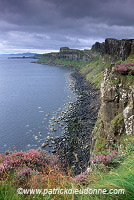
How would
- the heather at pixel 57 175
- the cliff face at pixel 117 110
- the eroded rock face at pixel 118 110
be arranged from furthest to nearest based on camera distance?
the cliff face at pixel 117 110 < the eroded rock face at pixel 118 110 < the heather at pixel 57 175

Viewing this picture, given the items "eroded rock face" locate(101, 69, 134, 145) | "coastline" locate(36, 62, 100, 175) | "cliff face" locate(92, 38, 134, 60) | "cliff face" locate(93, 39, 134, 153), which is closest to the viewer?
"eroded rock face" locate(101, 69, 134, 145)

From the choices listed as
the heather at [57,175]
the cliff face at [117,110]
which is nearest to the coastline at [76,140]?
the cliff face at [117,110]

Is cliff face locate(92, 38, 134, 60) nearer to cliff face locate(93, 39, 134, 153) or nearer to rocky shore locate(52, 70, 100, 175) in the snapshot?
rocky shore locate(52, 70, 100, 175)

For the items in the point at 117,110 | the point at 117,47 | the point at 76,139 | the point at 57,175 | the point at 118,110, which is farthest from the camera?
the point at 117,47

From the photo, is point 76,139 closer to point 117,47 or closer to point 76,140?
point 76,140

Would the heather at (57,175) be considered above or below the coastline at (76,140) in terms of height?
above

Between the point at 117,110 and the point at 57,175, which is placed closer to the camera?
the point at 57,175

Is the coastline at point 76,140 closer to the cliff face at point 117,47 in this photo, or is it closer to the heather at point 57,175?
the heather at point 57,175

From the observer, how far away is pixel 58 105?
198 feet

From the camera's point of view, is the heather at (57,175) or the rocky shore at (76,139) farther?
the rocky shore at (76,139)

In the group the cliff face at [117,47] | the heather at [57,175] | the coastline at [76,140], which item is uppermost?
the cliff face at [117,47]

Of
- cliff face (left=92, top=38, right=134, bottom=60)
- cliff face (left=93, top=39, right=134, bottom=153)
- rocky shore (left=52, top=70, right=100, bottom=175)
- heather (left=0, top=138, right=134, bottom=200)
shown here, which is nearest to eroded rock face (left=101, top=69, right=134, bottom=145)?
cliff face (left=93, top=39, right=134, bottom=153)

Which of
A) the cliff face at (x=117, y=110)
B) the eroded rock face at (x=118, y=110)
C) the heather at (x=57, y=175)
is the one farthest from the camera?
the cliff face at (x=117, y=110)

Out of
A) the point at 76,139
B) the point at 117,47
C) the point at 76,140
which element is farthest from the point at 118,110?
the point at 117,47
